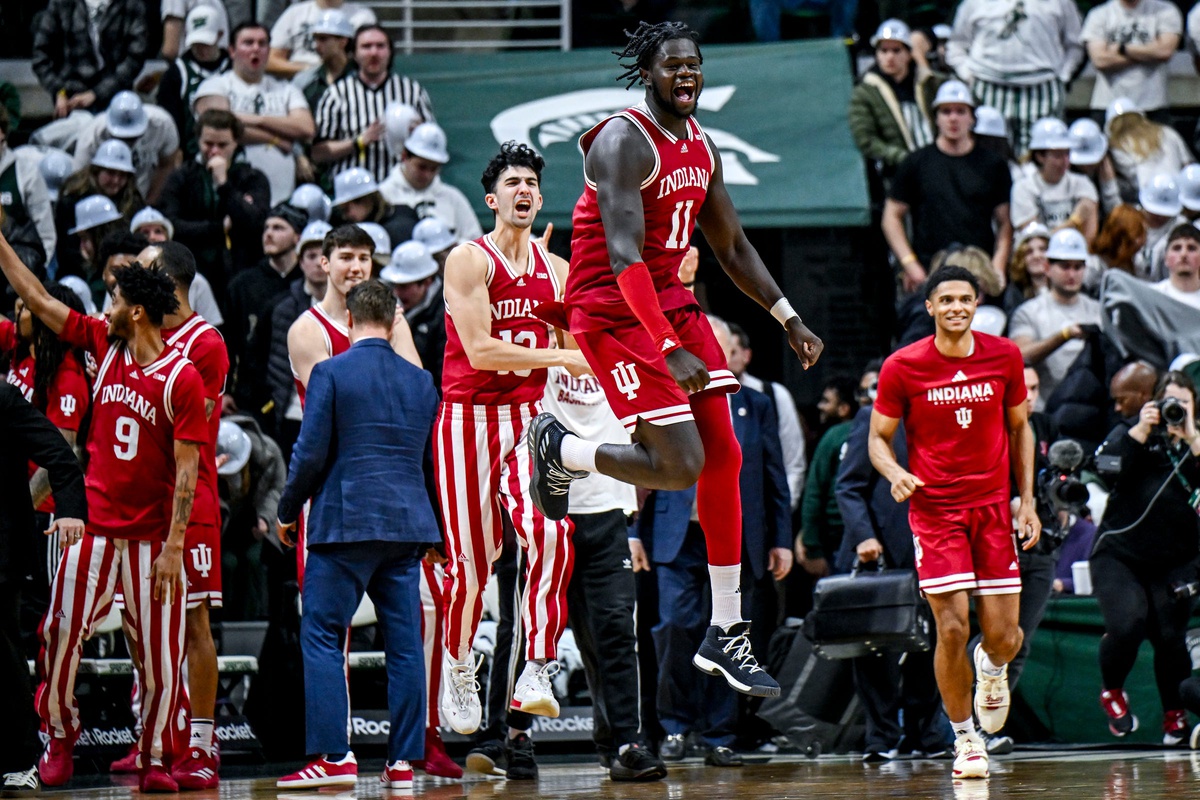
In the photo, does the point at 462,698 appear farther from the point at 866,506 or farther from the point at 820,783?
the point at 866,506

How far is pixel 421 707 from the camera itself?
318 inches

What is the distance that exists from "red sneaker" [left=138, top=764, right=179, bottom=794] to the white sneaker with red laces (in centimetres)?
350

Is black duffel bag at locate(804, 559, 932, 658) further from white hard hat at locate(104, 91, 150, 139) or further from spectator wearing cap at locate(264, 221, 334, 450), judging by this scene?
white hard hat at locate(104, 91, 150, 139)

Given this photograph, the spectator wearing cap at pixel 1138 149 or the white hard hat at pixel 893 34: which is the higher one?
the white hard hat at pixel 893 34

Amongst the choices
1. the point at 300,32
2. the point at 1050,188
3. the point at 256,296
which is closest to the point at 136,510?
the point at 256,296

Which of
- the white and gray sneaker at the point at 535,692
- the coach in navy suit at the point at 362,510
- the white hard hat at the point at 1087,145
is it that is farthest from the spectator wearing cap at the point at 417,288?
the white hard hat at the point at 1087,145

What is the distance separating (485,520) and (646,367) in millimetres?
1816

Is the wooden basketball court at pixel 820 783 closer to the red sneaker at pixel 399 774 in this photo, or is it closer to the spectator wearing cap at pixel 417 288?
the red sneaker at pixel 399 774

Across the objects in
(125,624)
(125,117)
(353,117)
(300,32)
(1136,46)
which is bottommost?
(125,624)

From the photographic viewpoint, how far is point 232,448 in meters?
10.5

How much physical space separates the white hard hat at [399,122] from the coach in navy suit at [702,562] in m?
4.21

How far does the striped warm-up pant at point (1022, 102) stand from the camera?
47.9 feet

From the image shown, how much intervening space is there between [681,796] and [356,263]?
10.3ft

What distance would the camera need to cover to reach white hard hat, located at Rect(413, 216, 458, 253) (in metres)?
11.8
